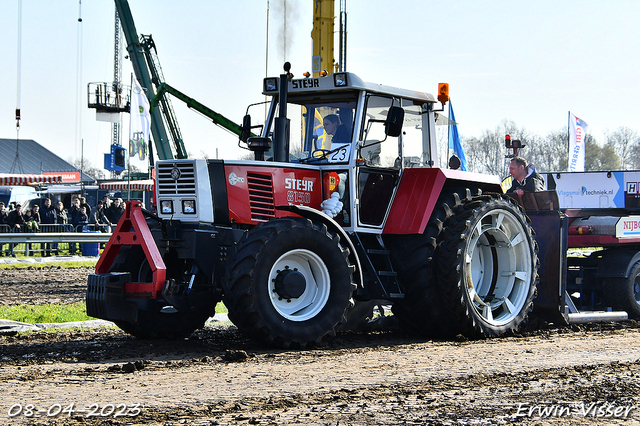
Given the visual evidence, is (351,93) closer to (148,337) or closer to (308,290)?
(308,290)

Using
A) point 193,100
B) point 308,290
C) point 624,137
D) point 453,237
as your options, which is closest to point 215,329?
point 308,290

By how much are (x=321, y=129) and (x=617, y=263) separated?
4926mm

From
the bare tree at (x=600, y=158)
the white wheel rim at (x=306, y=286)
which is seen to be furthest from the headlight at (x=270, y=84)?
the bare tree at (x=600, y=158)

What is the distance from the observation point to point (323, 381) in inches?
214

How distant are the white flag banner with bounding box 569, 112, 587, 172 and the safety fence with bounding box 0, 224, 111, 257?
583 inches

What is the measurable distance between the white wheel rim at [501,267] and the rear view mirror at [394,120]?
57.2 inches

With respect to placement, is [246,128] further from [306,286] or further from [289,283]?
[289,283]

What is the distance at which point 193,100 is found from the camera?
2462 cm

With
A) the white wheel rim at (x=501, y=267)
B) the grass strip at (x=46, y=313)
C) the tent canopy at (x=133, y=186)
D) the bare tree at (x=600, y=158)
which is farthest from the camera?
the bare tree at (x=600, y=158)

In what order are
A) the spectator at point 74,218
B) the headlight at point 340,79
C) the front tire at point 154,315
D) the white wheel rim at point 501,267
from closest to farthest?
the front tire at point 154,315 → the headlight at point 340,79 → the white wheel rim at point 501,267 → the spectator at point 74,218

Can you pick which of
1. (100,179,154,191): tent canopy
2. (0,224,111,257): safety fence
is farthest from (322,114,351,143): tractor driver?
(100,179,154,191): tent canopy

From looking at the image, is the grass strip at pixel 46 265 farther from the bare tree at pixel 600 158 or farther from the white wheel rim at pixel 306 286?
the bare tree at pixel 600 158

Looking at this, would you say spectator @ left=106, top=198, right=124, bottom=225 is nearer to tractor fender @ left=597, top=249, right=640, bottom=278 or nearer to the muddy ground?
the muddy ground

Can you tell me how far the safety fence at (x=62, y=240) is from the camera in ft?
64.8
